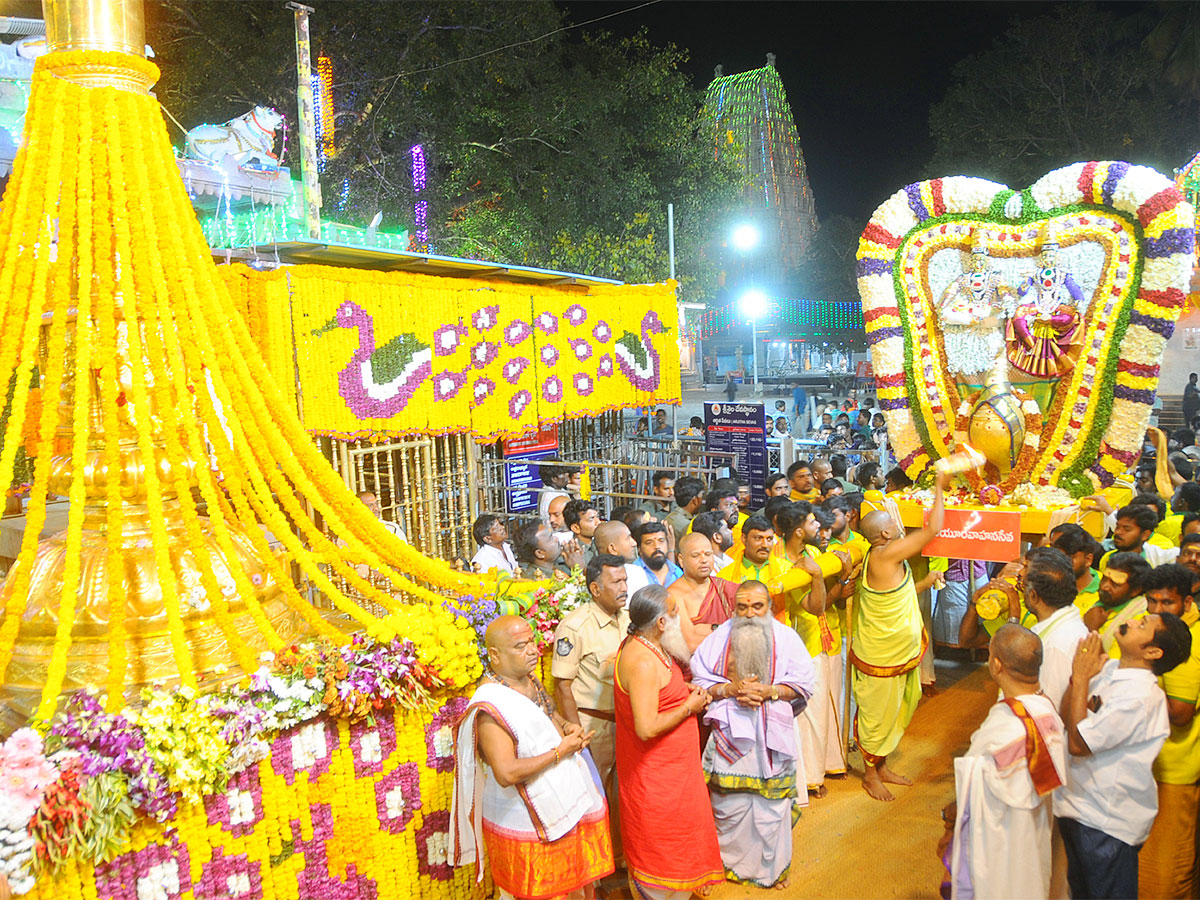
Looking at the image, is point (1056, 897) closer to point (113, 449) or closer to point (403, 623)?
point (403, 623)

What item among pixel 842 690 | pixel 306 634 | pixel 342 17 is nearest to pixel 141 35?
pixel 306 634

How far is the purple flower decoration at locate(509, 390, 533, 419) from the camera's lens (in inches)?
385

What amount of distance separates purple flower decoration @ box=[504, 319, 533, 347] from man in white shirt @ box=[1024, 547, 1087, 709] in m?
6.48

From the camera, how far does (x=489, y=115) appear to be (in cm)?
1700

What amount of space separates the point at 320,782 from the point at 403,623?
67 cm

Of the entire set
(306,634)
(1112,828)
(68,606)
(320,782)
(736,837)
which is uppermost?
(68,606)

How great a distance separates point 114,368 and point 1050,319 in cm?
729

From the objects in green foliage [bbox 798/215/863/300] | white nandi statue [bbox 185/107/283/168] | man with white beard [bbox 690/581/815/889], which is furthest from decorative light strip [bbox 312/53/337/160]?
green foliage [bbox 798/215/863/300]

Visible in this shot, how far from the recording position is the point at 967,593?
24.2ft

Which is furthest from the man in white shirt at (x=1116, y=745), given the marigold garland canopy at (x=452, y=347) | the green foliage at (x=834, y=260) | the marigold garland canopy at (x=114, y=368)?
the green foliage at (x=834, y=260)

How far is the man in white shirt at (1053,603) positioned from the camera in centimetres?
387

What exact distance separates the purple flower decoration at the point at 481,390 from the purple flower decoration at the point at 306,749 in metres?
6.12

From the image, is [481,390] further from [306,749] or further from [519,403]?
[306,749]

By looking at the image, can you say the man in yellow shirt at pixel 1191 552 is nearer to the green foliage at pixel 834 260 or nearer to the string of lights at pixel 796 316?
the string of lights at pixel 796 316
